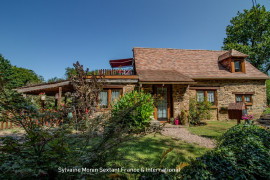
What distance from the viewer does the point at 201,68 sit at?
12312 mm

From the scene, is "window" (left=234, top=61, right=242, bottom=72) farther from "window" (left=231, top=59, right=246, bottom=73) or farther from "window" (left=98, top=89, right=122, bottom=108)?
"window" (left=98, top=89, right=122, bottom=108)

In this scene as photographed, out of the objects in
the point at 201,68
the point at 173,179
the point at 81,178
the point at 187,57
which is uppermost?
the point at 187,57

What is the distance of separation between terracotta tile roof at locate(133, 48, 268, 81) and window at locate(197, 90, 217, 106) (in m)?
1.25

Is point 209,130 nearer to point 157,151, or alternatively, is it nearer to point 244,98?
point 157,151

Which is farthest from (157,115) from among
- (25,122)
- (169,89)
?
(25,122)

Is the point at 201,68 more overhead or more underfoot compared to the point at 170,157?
more overhead

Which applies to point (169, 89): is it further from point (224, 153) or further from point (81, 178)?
point (81, 178)

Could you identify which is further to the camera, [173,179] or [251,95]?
[251,95]

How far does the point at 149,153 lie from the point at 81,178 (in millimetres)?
3141

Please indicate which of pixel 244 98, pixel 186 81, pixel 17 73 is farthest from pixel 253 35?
pixel 17 73

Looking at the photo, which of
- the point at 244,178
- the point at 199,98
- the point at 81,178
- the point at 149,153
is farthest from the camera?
the point at 199,98

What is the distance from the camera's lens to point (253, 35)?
20672mm

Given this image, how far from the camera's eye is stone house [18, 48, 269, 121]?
942cm

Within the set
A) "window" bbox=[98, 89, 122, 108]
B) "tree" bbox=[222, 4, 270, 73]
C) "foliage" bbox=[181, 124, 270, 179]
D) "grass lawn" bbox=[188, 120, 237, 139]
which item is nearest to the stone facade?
"grass lawn" bbox=[188, 120, 237, 139]
